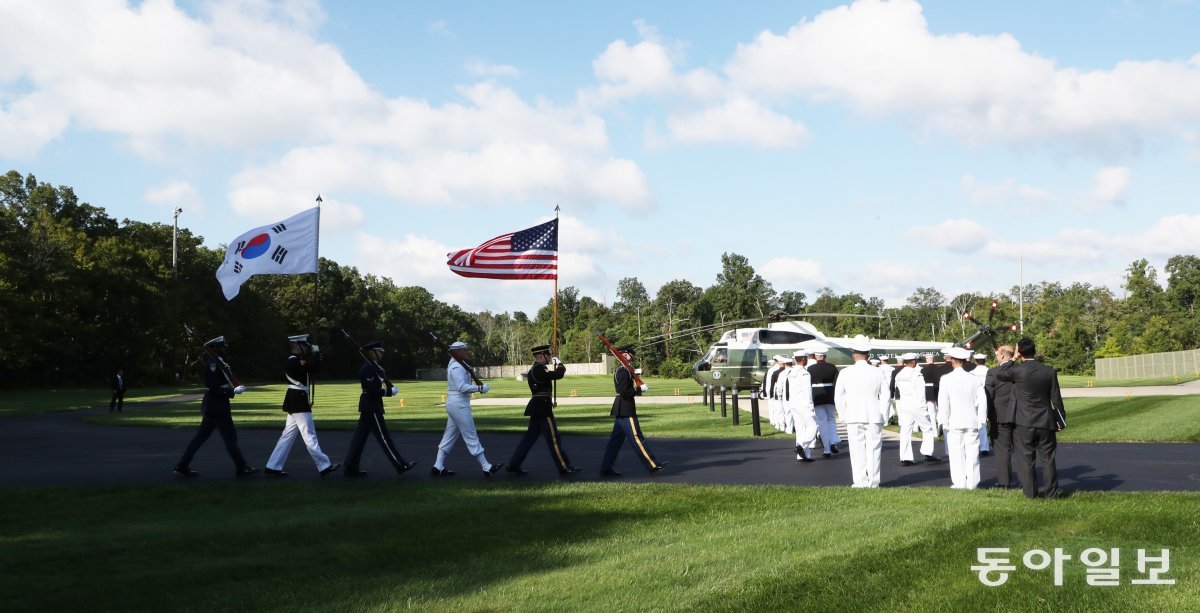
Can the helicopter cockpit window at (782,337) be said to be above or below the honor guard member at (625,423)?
above

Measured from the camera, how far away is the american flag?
20.1 meters

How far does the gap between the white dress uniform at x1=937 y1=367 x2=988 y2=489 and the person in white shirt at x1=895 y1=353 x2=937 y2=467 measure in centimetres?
300

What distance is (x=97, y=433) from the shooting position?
2284 centimetres

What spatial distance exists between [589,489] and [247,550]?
179 inches

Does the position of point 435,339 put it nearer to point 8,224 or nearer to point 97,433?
point 97,433

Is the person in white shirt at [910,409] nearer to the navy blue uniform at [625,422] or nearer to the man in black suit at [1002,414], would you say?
the man in black suit at [1002,414]

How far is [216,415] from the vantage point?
13430 millimetres

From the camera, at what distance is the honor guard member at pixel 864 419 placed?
1202 cm

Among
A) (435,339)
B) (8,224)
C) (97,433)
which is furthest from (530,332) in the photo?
(435,339)

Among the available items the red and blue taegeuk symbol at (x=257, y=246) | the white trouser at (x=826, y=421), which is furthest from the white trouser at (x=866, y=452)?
the red and blue taegeuk symbol at (x=257, y=246)

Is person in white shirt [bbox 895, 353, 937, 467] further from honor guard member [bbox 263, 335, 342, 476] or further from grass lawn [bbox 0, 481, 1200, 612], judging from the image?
honor guard member [bbox 263, 335, 342, 476]

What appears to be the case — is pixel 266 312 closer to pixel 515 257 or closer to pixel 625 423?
pixel 515 257

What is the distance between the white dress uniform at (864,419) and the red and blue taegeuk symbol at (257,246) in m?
11.0

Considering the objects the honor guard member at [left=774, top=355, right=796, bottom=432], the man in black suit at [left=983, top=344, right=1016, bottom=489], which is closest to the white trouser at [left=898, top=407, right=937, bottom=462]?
the man in black suit at [left=983, top=344, right=1016, bottom=489]
